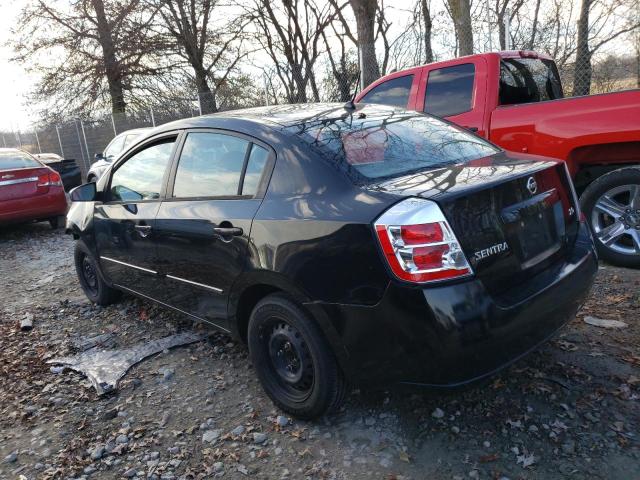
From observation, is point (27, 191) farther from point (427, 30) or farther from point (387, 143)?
point (427, 30)

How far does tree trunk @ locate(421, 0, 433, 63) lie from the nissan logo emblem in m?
9.74

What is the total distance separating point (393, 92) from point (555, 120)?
204 centimetres

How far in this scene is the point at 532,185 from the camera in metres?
2.56

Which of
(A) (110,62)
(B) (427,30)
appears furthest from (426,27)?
(A) (110,62)

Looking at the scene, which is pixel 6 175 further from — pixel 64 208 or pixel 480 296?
pixel 480 296

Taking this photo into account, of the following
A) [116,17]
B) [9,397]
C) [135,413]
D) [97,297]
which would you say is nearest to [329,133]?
[135,413]

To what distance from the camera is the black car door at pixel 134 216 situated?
3592 mm

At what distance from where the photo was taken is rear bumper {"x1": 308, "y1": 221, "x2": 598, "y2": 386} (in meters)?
2.12

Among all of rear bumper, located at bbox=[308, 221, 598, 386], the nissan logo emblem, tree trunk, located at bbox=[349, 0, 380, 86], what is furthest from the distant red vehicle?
the nissan logo emblem

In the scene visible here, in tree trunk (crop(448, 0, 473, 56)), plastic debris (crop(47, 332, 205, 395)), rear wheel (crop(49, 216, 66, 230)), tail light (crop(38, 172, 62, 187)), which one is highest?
tree trunk (crop(448, 0, 473, 56))

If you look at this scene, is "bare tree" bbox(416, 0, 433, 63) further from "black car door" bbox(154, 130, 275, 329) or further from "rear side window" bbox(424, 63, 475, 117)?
"black car door" bbox(154, 130, 275, 329)

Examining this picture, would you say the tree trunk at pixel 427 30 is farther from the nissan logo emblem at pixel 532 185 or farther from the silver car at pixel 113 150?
the nissan logo emblem at pixel 532 185

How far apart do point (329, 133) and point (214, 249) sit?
3.03 feet

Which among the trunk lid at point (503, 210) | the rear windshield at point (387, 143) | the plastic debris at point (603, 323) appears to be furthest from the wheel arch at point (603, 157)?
the trunk lid at point (503, 210)
